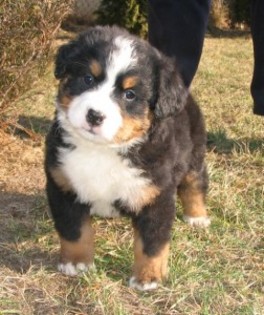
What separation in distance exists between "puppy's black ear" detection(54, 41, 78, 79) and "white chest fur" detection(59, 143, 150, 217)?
37 cm

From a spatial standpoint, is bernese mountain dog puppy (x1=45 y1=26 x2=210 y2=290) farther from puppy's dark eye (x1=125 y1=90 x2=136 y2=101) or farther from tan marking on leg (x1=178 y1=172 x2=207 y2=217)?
tan marking on leg (x1=178 y1=172 x2=207 y2=217)

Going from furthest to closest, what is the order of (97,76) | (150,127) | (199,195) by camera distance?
(199,195) < (150,127) < (97,76)

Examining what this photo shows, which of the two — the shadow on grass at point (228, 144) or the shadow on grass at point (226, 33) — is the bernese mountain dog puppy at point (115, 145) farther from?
the shadow on grass at point (226, 33)

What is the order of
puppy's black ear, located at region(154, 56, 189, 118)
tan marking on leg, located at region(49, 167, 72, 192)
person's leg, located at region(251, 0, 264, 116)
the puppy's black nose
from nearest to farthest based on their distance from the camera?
1. the puppy's black nose
2. puppy's black ear, located at region(154, 56, 189, 118)
3. tan marking on leg, located at region(49, 167, 72, 192)
4. person's leg, located at region(251, 0, 264, 116)

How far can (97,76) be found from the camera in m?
2.62

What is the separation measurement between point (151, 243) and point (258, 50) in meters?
2.38

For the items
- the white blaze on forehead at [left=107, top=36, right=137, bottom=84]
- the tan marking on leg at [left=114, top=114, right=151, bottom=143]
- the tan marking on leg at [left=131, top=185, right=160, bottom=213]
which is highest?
the white blaze on forehead at [left=107, top=36, right=137, bottom=84]

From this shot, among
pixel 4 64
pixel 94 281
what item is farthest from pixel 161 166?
pixel 4 64

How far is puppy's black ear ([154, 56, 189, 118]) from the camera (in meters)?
2.75

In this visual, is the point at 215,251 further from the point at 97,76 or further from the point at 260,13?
the point at 260,13

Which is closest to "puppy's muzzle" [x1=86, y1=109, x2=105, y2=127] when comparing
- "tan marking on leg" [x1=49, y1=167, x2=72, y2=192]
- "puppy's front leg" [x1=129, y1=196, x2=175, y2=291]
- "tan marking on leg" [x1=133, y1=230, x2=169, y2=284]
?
"tan marking on leg" [x1=49, y1=167, x2=72, y2=192]

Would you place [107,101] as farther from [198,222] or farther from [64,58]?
[198,222]

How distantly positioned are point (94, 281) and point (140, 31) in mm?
7348

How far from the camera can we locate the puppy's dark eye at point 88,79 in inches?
104
